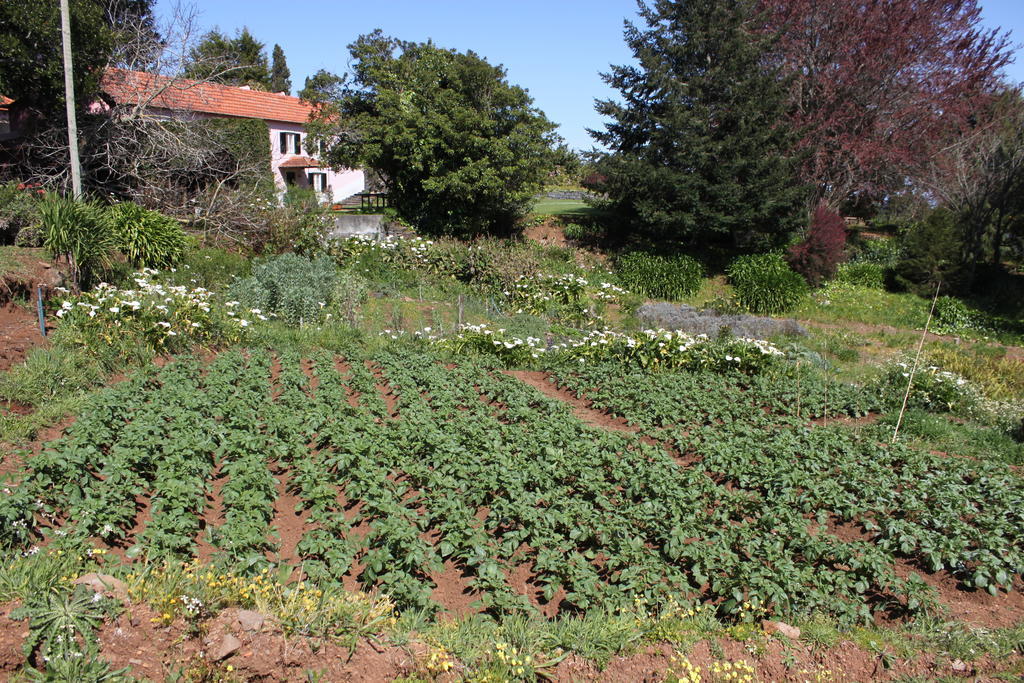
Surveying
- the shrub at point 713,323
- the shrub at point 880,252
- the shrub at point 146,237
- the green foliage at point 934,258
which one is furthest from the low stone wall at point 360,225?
the green foliage at point 934,258

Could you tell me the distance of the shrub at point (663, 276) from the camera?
54.9ft

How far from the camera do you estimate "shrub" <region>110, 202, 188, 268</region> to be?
38.5 feet

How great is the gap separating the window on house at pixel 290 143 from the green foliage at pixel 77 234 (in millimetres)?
24656

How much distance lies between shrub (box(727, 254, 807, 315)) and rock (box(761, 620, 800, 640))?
12.3m

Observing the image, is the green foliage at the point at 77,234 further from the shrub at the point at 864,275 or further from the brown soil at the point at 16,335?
the shrub at the point at 864,275

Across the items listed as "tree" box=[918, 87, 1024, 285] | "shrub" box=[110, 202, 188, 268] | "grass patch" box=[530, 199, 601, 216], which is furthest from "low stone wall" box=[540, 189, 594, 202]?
"shrub" box=[110, 202, 188, 268]

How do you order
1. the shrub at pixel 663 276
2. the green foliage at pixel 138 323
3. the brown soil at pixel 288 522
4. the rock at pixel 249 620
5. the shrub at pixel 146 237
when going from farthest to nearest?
the shrub at pixel 663 276
the shrub at pixel 146 237
the green foliage at pixel 138 323
the brown soil at pixel 288 522
the rock at pixel 249 620

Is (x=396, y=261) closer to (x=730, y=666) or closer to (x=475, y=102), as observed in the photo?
(x=475, y=102)

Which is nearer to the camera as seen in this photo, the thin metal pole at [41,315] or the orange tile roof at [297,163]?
the thin metal pole at [41,315]

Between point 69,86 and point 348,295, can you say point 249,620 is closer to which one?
point 348,295

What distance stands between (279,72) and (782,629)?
238ft

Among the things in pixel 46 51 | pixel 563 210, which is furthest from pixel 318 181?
pixel 46 51

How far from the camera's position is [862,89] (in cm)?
2023

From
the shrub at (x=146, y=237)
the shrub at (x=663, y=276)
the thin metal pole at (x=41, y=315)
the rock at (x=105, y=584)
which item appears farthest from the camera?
the shrub at (x=663, y=276)
